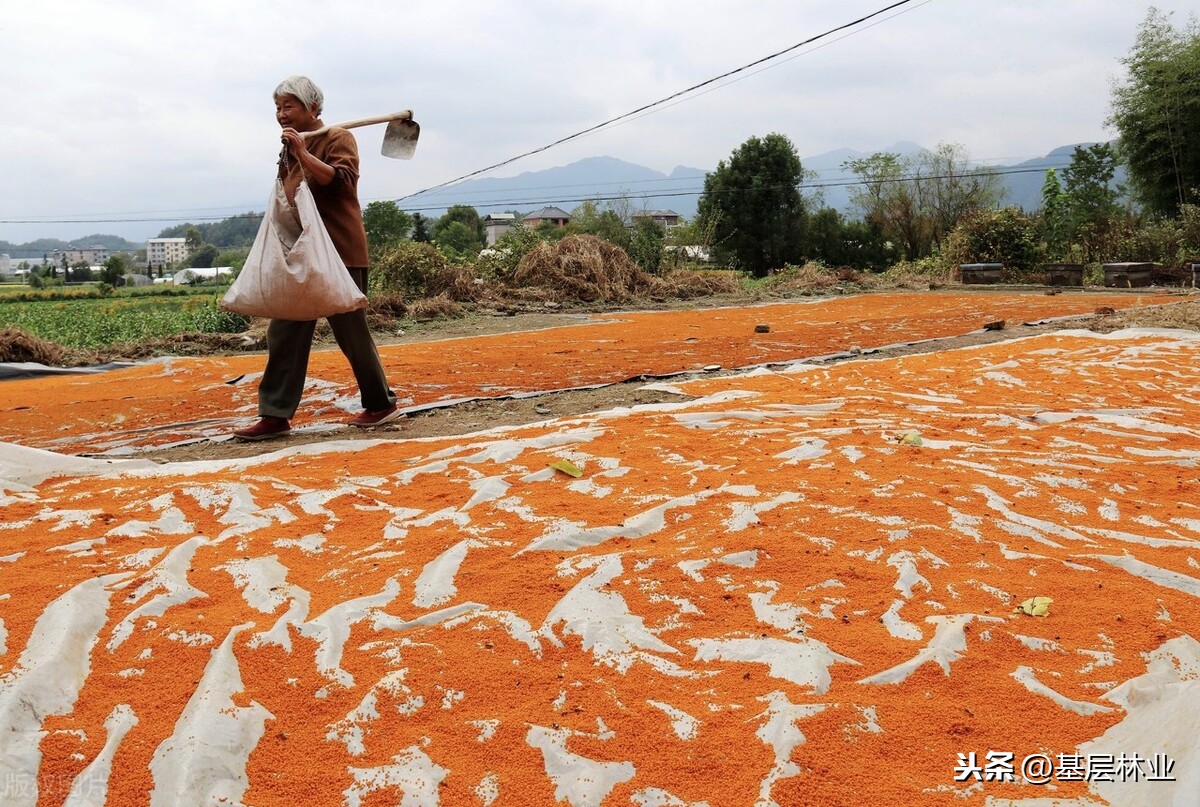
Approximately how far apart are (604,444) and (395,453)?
0.76 meters

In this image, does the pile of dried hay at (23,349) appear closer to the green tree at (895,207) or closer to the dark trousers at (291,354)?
the dark trousers at (291,354)

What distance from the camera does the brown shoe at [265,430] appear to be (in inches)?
145

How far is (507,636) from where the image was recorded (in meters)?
1.78

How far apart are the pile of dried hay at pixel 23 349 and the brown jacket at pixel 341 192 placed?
4.60 meters

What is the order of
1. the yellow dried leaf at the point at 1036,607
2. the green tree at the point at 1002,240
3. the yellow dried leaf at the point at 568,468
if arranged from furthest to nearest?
1. the green tree at the point at 1002,240
2. the yellow dried leaf at the point at 568,468
3. the yellow dried leaf at the point at 1036,607

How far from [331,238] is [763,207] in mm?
24012

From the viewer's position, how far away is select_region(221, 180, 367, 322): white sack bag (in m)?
3.37

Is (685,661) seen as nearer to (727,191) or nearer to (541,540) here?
(541,540)

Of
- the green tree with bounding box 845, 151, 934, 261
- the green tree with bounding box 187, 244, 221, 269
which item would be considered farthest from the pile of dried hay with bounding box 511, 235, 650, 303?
the green tree with bounding box 187, 244, 221, 269

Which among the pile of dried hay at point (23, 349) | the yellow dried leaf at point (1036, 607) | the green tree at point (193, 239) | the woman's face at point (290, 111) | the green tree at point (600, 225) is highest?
the green tree at point (193, 239)

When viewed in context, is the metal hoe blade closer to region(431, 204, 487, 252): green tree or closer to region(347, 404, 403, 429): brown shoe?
region(347, 404, 403, 429): brown shoe

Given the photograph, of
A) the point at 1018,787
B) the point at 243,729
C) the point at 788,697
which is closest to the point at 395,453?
the point at 243,729

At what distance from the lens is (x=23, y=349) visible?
7.02 metres

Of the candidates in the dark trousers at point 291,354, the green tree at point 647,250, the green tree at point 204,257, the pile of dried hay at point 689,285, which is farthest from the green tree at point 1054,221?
the green tree at point 204,257
